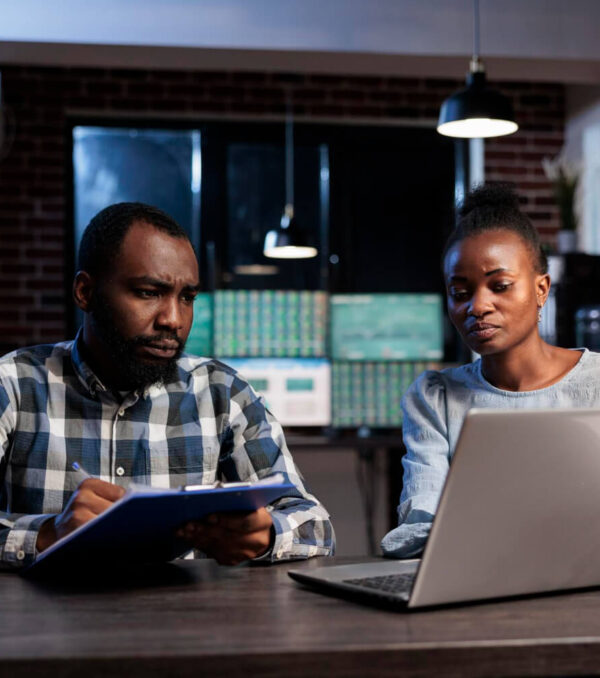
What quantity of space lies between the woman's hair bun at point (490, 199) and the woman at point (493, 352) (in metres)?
0.02

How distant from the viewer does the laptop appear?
2.85ft

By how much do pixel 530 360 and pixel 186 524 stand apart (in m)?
0.75

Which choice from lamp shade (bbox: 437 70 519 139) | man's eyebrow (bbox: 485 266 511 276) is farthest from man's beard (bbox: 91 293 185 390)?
lamp shade (bbox: 437 70 519 139)

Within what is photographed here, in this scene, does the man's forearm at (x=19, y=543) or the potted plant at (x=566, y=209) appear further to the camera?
the potted plant at (x=566, y=209)

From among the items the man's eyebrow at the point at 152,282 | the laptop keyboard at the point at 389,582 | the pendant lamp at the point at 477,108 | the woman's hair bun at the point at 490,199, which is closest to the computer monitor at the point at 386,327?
the pendant lamp at the point at 477,108

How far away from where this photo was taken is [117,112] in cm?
527

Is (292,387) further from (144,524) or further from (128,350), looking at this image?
(144,524)

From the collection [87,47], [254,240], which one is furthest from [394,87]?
[87,47]

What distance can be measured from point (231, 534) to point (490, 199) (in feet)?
2.77

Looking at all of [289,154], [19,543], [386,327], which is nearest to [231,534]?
[19,543]

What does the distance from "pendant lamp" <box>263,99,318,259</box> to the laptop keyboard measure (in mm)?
3675

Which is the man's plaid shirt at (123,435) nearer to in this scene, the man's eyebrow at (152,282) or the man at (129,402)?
the man at (129,402)

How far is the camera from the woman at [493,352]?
150cm

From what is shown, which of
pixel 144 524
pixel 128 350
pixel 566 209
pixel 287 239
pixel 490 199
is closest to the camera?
pixel 144 524
